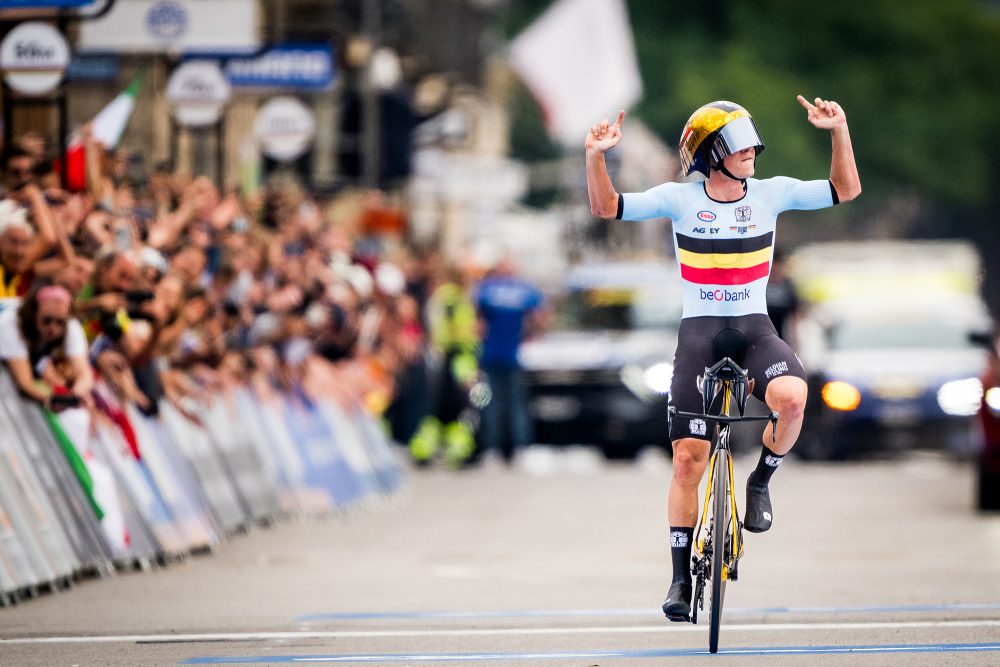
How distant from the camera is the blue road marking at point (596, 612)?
11.3 metres

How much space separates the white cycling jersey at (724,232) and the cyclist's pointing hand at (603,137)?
0.87ft

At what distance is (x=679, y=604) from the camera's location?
962 cm

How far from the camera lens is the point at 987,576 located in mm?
13172

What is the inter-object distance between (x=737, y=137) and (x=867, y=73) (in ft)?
207

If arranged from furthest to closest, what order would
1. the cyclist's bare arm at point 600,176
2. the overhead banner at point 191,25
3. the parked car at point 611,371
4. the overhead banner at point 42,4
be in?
the parked car at point 611,371
the overhead banner at point 191,25
the overhead banner at point 42,4
the cyclist's bare arm at point 600,176

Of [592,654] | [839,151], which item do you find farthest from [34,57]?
[592,654]

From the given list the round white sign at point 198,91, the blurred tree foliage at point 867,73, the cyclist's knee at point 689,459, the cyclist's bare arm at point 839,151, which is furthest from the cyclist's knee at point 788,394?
the blurred tree foliage at point 867,73

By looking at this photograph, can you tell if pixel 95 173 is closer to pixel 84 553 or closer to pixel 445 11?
pixel 84 553

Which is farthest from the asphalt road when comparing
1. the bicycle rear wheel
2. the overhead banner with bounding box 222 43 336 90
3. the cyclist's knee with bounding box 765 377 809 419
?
the overhead banner with bounding box 222 43 336 90

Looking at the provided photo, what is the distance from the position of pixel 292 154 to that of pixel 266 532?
8192 mm

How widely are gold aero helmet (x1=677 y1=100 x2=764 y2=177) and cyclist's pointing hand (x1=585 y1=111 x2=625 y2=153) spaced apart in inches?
11.7

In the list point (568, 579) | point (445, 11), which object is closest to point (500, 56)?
point (445, 11)

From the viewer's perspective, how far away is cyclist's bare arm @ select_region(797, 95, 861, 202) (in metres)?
9.84

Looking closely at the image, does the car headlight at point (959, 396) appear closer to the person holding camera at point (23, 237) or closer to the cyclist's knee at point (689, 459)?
the person holding camera at point (23, 237)
